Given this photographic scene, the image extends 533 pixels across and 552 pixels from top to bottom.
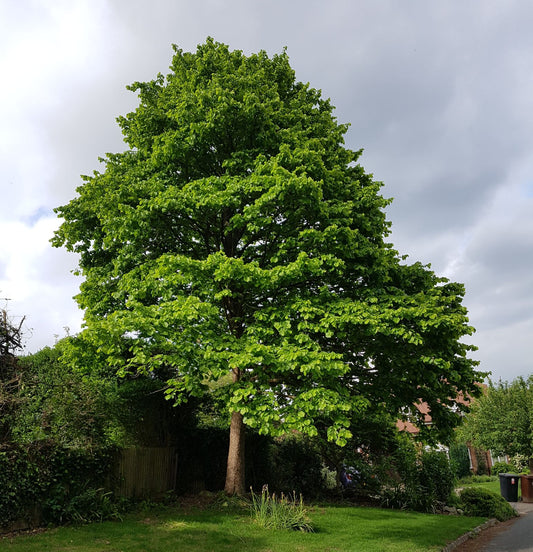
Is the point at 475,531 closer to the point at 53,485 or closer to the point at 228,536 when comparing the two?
the point at 228,536

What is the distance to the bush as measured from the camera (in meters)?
16.6

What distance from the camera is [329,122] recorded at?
15008 millimetres

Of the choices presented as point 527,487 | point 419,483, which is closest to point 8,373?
point 419,483

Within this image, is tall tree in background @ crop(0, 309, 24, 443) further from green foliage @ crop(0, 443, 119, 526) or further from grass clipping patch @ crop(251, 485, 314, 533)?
grass clipping patch @ crop(251, 485, 314, 533)

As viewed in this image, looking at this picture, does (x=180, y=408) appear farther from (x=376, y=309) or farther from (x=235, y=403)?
(x=376, y=309)

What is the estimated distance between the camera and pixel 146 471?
573 inches

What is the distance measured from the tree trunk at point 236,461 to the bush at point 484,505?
28.8ft

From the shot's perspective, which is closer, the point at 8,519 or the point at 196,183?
the point at 8,519

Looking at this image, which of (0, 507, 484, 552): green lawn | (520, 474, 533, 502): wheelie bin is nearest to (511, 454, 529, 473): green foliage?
(520, 474, 533, 502): wheelie bin

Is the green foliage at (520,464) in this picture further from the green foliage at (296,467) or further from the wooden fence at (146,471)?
the wooden fence at (146,471)

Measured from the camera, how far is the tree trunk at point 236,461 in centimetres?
1428

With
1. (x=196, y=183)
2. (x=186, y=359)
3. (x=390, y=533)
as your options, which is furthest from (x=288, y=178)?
(x=390, y=533)

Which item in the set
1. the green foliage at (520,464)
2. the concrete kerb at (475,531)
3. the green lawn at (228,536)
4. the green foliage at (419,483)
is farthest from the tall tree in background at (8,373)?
the green foliage at (520,464)

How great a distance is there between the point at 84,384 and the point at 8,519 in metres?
3.91
